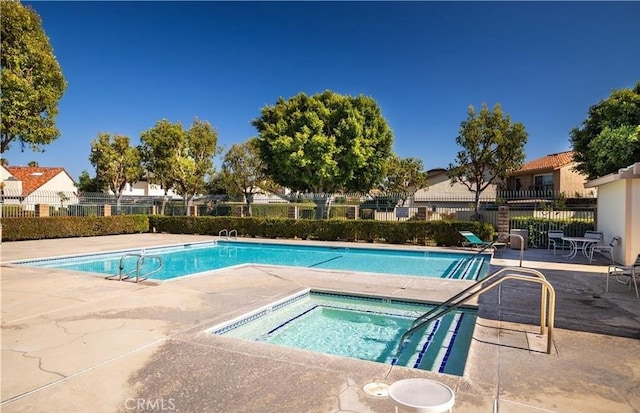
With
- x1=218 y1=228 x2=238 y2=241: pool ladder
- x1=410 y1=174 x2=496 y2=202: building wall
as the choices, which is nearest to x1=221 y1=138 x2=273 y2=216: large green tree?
x1=218 y1=228 x2=238 y2=241: pool ladder

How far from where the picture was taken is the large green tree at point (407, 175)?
123ft

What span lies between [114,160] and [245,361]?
32.5 m

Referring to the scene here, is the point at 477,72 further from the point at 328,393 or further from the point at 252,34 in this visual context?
the point at 328,393

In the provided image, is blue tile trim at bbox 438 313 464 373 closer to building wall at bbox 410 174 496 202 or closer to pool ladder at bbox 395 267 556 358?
pool ladder at bbox 395 267 556 358

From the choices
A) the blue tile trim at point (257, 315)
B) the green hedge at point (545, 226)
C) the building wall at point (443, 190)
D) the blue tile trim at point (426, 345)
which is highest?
the building wall at point (443, 190)

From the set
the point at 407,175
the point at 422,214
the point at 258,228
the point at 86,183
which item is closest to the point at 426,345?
the point at 422,214

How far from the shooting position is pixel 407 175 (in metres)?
37.8

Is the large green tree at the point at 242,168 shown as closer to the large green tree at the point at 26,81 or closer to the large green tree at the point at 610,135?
the large green tree at the point at 26,81

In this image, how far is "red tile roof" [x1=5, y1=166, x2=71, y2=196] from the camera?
36688mm

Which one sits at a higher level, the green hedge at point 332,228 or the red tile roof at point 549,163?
the red tile roof at point 549,163

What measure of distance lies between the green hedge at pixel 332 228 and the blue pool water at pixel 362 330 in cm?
985

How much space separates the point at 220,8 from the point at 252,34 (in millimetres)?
1841

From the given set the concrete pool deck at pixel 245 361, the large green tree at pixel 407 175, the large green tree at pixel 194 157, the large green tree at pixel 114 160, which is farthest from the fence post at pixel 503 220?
the large green tree at pixel 114 160

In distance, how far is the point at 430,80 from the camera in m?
17.8
